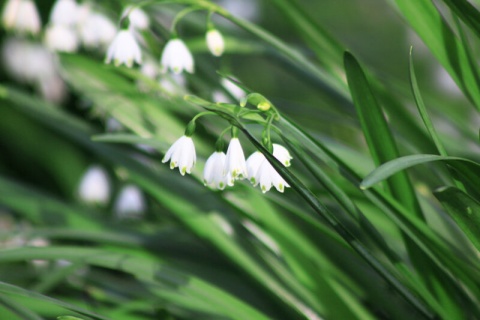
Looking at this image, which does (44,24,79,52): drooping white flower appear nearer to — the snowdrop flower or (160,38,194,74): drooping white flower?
the snowdrop flower

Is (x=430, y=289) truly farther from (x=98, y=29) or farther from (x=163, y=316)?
(x=98, y=29)

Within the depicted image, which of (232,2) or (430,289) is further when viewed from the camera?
(232,2)

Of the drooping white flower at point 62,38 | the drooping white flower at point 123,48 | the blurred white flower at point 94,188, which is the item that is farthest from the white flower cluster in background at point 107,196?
the drooping white flower at point 123,48

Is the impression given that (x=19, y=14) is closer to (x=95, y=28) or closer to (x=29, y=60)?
(x=95, y=28)

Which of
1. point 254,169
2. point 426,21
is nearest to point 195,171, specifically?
point 254,169

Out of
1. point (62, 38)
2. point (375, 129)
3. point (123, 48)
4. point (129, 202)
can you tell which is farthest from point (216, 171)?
point (62, 38)

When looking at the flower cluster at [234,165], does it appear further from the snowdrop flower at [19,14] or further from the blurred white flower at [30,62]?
the blurred white flower at [30,62]
